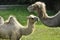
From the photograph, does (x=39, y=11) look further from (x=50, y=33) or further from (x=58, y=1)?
(x=58, y=1)

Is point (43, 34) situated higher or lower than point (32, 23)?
lower

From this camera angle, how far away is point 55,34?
10898 millimetres

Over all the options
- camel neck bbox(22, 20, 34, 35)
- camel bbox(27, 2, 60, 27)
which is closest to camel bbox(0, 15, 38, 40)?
camel neck bbox(22, 20, 34, 35)

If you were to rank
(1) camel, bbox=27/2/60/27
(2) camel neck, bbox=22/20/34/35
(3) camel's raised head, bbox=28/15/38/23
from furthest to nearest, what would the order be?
(1) camel, bbox=27/2/60/27, (2) camel neck, bbox=22/20/34/35, (3) camel's raised head, bbox=28/15/38/23

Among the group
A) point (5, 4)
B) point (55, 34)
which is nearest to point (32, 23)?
point (55, 34)

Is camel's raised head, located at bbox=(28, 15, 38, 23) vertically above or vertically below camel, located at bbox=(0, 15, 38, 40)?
above

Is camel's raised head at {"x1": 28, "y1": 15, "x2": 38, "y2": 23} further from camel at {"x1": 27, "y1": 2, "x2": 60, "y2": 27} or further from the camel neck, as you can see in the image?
camel at {"x1": 27, "y1": 2, "x2": 60, "y2": 27}

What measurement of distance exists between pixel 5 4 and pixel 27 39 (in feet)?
56.9

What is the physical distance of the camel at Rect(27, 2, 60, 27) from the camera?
8109 mm

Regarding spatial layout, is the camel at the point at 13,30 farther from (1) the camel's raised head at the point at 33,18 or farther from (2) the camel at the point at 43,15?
(2) the camel at the point at 43,15

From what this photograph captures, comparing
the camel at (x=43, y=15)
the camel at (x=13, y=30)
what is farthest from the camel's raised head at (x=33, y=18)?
the camel at (x=43, y=15)

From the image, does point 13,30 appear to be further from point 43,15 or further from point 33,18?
point 43,15

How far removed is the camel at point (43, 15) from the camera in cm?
811

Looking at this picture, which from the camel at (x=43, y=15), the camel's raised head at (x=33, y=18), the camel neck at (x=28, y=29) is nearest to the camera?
the camel's raised head at (x=33, y=18)
